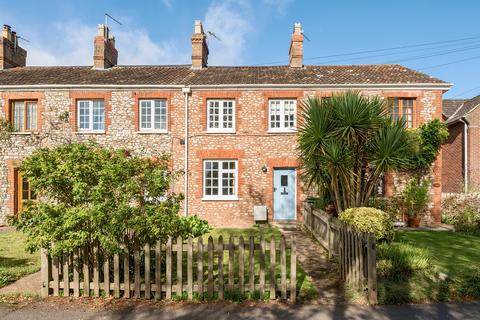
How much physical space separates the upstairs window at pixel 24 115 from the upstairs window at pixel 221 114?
886 centimetres

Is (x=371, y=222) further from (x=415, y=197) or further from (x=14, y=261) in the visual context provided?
(x=14, y=261)

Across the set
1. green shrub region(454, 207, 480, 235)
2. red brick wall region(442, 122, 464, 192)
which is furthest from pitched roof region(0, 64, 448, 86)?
red brick wall region(442, 122, 464, 192)

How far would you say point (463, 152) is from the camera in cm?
2055

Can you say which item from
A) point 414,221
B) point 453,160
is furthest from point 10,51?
point 453,160

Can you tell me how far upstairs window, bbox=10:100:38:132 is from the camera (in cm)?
1509

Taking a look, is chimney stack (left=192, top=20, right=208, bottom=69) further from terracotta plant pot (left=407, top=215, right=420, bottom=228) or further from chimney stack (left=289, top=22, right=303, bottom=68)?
terracotta plant pot (left=407, top=215, right=420, bottom=228)

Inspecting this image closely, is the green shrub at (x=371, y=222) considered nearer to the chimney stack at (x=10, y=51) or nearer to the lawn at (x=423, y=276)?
the lawn at (x=423, y=276)

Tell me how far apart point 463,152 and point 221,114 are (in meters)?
17.4

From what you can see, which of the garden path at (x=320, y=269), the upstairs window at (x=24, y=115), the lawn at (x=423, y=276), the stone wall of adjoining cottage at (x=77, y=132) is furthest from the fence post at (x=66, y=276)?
the upstairs window at (x=24, y=115)

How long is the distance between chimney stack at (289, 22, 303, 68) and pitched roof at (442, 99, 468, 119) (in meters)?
15.4

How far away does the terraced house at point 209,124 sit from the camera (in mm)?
14180

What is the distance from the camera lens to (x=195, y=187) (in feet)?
47.0

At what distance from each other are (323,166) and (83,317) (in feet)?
23.7

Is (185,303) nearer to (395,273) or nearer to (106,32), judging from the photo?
(395,273)
